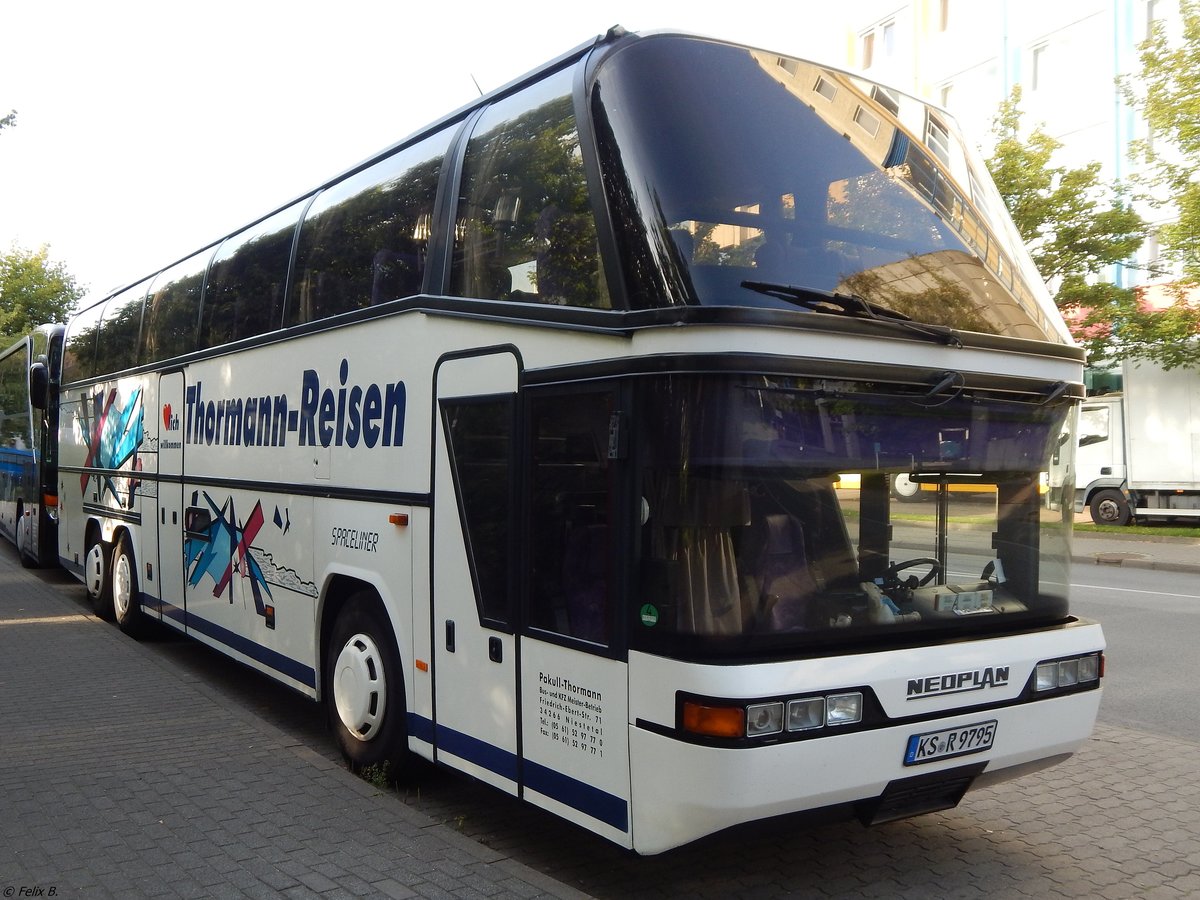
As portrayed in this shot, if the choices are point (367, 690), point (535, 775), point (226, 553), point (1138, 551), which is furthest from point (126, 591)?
point (1138, 551)

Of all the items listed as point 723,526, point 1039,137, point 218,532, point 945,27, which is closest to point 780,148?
point 723,526

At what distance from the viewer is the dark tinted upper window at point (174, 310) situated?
9680 mm

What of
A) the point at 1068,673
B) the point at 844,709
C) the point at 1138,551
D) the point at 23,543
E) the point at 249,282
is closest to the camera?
the point at 844,709

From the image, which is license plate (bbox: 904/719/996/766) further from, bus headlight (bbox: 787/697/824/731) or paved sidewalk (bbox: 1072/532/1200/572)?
paved sidewalk (bbox: 1072/532/1200/572)

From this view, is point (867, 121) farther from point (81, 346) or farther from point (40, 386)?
point (40, 386)

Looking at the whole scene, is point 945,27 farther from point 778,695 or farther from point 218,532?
point 778,695

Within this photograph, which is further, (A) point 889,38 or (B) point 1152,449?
(A) point 889,38

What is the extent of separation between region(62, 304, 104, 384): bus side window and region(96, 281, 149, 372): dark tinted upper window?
333 mm

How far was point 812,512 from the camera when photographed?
4.23 meters

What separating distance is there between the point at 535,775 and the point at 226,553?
457 cm

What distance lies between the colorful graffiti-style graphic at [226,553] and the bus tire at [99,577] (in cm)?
301

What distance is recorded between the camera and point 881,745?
4199 millimetres

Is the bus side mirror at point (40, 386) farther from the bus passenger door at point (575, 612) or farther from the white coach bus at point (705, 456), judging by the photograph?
the bus passenger door at point (575, 612)

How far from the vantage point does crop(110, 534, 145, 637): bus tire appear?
10.9 metres
